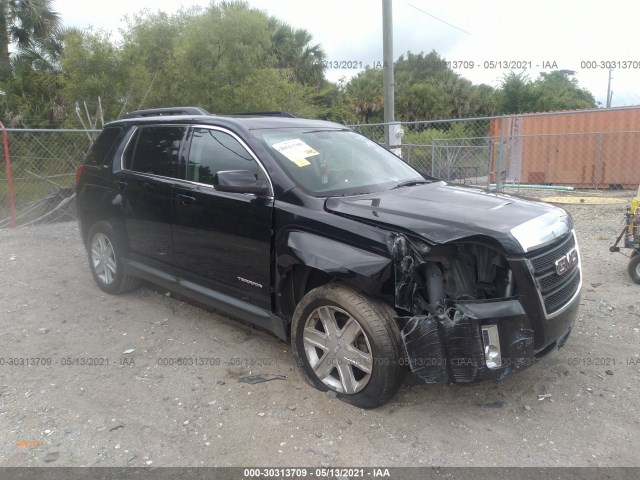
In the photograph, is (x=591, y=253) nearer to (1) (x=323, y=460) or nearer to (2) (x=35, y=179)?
(1) (x=323, y=460)

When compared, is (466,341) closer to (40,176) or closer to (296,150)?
(296,150)

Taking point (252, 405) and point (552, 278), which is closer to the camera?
point (552, 278)

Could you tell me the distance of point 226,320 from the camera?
479cm

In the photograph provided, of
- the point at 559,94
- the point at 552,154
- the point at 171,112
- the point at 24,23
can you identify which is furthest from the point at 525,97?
the point at 171,112

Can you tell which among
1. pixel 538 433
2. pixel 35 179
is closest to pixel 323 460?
pixel 538 433

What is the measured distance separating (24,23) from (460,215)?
18.7 meters

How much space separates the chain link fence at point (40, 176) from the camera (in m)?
9.49

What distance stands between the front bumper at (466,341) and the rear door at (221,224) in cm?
121

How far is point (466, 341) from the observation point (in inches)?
112

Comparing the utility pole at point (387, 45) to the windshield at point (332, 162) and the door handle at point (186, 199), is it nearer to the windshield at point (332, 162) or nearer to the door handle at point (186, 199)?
the windshield at point (332, 162)

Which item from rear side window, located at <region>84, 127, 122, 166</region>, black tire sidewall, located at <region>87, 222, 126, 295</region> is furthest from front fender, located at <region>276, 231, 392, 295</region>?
rear side window, located at <region>84, 127, 122, 166</region>

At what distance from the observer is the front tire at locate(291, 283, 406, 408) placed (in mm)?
3055

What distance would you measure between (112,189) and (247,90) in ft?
34.2

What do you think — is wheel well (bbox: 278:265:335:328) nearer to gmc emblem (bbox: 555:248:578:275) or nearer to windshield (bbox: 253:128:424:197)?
windshield (bbox: 253:128:424:197)
